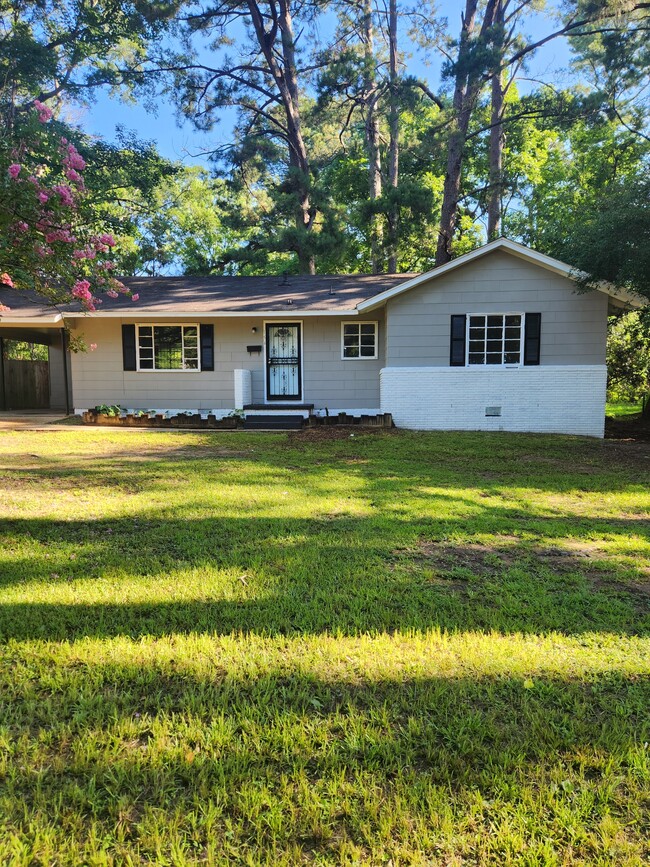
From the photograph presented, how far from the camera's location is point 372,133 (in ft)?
66.1

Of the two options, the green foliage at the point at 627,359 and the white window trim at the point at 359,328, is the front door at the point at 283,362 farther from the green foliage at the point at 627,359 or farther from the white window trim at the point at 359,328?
the green foliage at the point at 627,359

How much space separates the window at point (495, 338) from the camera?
37.0 ft

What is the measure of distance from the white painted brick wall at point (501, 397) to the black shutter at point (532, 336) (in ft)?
0.85

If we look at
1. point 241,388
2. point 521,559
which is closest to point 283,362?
point 241,388

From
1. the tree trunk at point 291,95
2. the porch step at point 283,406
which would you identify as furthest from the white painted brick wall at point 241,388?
the tree trunk at point 291,95

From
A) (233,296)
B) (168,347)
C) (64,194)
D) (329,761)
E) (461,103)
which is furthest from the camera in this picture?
(461,103)

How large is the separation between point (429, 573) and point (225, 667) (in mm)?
1596

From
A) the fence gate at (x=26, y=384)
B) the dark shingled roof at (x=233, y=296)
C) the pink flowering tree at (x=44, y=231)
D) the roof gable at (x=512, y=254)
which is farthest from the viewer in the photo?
the fence gate at (x=26, y=384)

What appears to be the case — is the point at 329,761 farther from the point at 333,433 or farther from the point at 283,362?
the point at 283,362

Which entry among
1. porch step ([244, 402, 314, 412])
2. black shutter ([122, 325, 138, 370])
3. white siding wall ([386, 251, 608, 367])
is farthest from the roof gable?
black shutter ([122, 325, 138, 370])

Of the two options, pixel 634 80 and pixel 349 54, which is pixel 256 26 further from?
pixel 634 80

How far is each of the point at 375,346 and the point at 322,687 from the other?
1106 centimetres

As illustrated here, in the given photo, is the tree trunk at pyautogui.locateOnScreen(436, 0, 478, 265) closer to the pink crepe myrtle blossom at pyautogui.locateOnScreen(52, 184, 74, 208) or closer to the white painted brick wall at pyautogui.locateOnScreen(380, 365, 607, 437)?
the white painted brick wall at pyautogui.locateOnScreen(380, 365, 607, 437)

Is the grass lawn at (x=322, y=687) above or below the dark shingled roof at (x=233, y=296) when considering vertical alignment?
below
